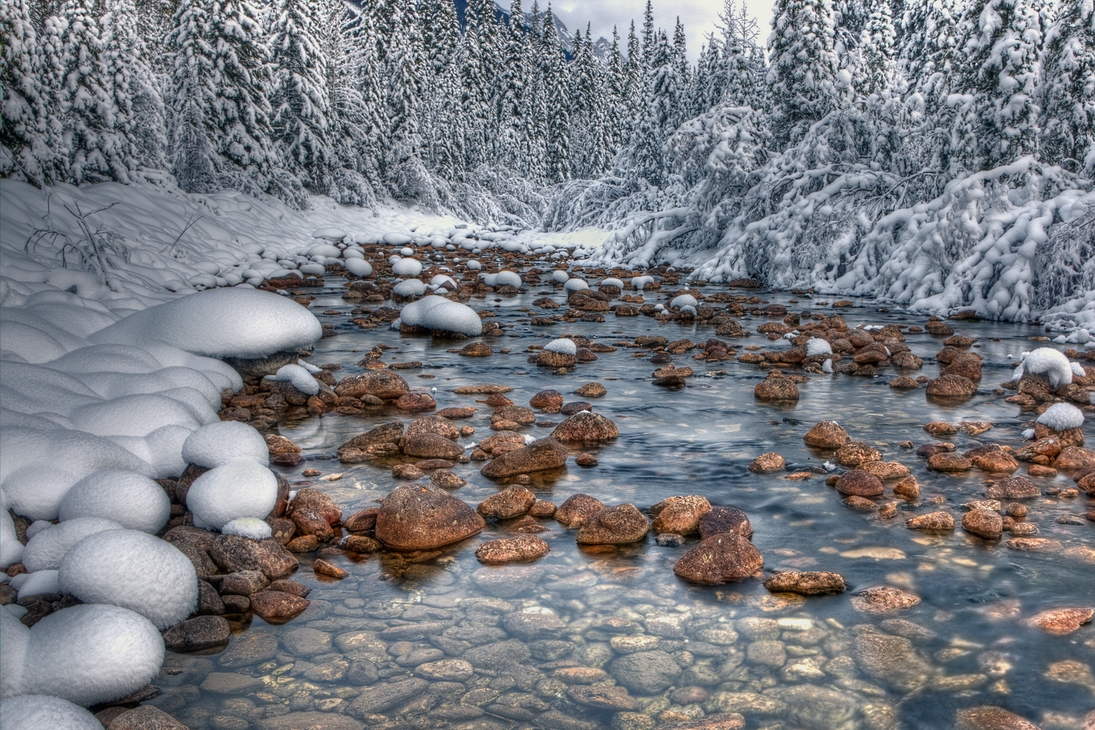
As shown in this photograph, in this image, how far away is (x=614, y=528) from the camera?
4.04 m

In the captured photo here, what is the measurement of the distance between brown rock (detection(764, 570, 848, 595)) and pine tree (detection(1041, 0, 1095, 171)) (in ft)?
32.8

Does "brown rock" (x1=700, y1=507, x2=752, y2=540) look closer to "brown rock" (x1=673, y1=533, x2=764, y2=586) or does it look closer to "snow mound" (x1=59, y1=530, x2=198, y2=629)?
"brown rock" (x1=673, y1=533, x2=764, y2=586)

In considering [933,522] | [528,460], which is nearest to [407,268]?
[528,460]

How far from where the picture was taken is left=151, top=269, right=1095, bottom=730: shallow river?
2748 mm

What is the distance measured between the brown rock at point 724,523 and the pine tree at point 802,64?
14.2 meters

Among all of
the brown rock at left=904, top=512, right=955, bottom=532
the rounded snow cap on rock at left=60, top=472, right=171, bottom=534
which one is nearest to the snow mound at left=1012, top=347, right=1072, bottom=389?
the brown rock at left=904, top=512, right=955, bottom=532

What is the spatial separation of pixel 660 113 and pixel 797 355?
20.0 meters

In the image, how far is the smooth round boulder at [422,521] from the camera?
13.0 ft

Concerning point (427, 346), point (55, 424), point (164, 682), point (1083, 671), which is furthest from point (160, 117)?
point (1083, 671)

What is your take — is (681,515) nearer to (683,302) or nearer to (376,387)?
(376,387)

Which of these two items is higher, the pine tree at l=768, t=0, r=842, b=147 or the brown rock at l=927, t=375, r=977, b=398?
the pine tree at l=768, t=0, r=842, b=147

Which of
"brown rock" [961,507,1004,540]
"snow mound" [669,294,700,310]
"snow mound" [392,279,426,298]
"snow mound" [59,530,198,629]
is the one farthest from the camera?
"snow mound" [392,279,426,298]

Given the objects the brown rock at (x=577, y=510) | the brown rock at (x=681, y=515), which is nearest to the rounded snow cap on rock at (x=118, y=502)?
the brown rock at (x=577, y=510)

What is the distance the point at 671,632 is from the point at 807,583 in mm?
696
